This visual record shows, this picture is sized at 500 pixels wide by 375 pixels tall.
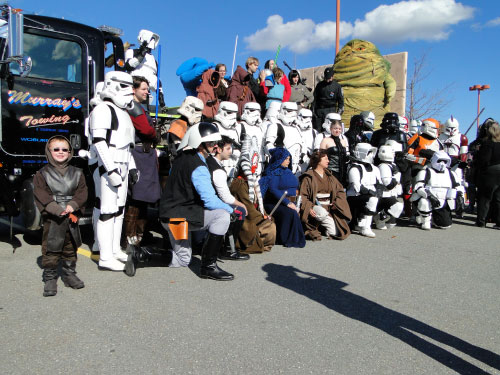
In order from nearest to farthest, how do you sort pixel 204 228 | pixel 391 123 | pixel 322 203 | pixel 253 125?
1. pixel 204 228
2. pixel 322 203
3. pixel 253 125
4. pixel 391 123

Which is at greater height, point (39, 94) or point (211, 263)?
point (39, 94)

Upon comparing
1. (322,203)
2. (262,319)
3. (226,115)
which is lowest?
(262,319)

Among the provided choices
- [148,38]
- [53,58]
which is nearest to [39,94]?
[53,58]

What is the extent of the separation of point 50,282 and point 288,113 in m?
4.66

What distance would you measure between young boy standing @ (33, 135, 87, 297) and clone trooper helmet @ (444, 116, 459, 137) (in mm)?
7515

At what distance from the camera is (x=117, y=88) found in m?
4.54

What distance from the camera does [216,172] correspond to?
15.8 ft

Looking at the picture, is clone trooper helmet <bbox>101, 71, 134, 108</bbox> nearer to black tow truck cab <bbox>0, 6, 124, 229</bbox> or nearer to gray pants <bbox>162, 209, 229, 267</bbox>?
black tow truck cab <bbox>0, 6, 124, 229</bbox>

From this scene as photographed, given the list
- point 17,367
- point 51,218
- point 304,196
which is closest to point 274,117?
point 304,196

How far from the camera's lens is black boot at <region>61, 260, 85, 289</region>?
4.06 m

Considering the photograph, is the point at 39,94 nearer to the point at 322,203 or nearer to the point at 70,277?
the point at 70,277

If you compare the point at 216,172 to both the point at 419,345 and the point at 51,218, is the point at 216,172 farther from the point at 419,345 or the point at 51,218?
the point at 419,345

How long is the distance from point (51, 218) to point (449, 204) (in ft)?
22.1

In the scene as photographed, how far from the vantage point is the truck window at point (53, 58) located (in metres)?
5.50
